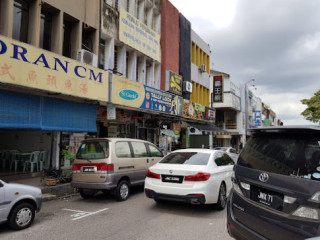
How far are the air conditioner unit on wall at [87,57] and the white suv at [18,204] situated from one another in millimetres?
7352

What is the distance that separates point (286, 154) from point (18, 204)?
5.16 meters

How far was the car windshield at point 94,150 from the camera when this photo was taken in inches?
297

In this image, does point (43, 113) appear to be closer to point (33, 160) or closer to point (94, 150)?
point (33, 160)

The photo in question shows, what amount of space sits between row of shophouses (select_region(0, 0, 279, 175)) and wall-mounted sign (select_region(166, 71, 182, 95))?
0.07m

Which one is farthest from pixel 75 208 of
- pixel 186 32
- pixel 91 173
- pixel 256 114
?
pixel 256 114

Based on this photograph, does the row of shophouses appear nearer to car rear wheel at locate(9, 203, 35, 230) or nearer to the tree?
car rear wheel at locate(9, 203, 35, 230)

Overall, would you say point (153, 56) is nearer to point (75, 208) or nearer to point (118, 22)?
point (118, 22)

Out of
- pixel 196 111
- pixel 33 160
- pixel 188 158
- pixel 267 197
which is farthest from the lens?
pixel 196 111

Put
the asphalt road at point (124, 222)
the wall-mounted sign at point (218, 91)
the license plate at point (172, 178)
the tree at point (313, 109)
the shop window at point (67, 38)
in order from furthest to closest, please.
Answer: the tree at point (313, 109) < the wall-mounted sign at point (218, 91) < the shop window at point (67, 38) < the license plate at point (172, 178) < the asphalt road at point (124, 222)

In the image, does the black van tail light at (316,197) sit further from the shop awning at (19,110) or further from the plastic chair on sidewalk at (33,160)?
the plastic chair on sidewalk at (33,160)

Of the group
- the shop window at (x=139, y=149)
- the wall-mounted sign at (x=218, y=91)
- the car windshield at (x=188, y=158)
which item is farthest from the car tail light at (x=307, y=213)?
the wall-mounted sign at (x=218, y=91)

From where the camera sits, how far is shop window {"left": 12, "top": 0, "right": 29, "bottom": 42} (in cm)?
986

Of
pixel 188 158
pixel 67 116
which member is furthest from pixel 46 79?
pixel 188 158

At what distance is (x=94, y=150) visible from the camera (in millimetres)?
7707
